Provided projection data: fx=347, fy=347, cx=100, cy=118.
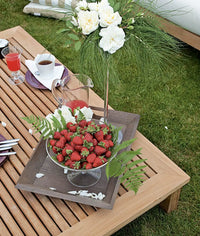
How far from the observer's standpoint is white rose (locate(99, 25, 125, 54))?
120 cm

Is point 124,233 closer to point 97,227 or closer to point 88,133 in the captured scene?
point 97,227

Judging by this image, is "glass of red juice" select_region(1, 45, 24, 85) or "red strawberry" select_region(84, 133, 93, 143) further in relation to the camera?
"glass of red juice" select_region(1, 45, 24, 85)

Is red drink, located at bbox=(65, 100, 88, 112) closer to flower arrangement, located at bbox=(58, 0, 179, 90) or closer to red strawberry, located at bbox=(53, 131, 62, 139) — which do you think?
flower arrangement, located at bbox=(58, 0, 179, 90)

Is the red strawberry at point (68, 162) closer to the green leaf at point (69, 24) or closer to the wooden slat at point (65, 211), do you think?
the wooden slat at point (65, 211)

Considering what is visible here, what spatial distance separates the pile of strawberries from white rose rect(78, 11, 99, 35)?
36 centimetres

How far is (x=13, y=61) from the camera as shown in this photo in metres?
1.97

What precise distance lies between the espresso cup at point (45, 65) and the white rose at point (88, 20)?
74cm

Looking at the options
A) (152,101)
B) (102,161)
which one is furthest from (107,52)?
(152,101)

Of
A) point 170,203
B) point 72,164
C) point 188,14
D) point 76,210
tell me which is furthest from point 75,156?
point 188,14

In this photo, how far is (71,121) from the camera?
1374 mm

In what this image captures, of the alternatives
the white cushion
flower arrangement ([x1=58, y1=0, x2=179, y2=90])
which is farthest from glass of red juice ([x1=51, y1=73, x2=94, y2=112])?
the white cushion

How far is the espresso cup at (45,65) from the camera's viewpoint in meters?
1.93

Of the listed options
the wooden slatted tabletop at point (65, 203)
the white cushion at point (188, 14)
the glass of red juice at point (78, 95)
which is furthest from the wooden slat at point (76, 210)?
the white cushion at point (188, 14)

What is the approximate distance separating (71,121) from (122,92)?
135 centimetres
